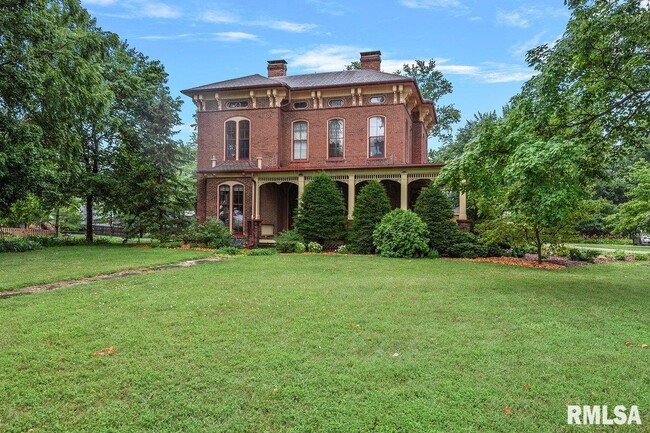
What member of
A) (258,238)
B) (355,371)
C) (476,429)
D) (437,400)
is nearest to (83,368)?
(355,371)

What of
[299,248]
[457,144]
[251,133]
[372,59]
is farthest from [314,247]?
[457,144]

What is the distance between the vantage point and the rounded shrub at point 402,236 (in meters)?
14.8

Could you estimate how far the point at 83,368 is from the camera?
3.59m

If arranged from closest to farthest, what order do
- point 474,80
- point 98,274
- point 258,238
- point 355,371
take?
point 355,371
point 98,274
point 258,238
point 474,80

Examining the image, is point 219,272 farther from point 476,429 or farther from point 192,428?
point 476,429

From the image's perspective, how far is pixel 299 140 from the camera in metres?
21.2

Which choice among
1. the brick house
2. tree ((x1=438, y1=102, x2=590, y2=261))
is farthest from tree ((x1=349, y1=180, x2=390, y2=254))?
tree ((x1=438, y1=102, x2=590, y2=261))

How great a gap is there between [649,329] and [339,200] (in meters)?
13.3

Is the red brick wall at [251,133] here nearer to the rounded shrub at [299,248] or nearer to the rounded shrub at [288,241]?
the rounded shrub at [288,241]

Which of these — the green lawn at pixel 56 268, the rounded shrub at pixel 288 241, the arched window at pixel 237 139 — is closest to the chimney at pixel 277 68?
the arched window at pixel 237 139

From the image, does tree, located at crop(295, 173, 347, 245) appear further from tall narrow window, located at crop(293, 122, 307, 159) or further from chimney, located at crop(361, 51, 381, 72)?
chimney, located at crop(361, 51, 381, 72)

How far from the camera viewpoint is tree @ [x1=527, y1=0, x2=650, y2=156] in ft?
24.7

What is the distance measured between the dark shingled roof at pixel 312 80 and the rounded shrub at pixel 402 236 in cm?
773

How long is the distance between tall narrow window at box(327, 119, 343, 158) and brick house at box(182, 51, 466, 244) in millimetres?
54
